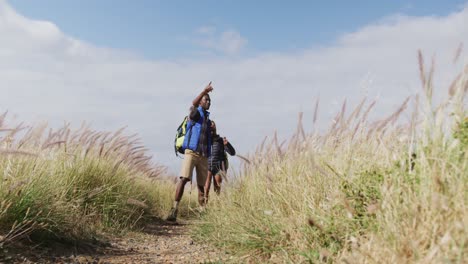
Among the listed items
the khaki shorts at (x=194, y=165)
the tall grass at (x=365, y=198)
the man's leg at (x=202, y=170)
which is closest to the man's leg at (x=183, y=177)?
the khaki shorts at (x=194, y=165)

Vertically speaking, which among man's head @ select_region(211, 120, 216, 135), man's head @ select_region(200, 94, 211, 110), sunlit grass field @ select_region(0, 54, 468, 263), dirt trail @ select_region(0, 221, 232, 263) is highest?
man's head @ select_region(200, 94, 211, 110)

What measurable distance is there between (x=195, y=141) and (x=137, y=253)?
11.2 feet

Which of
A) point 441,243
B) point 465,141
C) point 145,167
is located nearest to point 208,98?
point 145,167

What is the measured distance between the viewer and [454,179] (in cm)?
237

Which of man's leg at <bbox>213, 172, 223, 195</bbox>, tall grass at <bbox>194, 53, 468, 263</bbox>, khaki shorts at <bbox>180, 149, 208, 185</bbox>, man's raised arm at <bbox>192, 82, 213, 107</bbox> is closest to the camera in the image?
tall grass at <bbox>194, 53, 468, 263</bbox>

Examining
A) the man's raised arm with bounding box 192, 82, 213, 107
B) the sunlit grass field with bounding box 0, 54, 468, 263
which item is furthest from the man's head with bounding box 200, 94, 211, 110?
the sunlit grass field with bounding box 0, 54, 468, 263

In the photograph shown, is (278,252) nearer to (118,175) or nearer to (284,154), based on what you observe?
(284,154)

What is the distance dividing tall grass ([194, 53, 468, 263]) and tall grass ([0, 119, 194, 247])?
1.52 m

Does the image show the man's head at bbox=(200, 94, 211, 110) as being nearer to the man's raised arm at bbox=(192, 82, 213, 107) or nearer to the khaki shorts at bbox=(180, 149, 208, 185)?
the man's raised arm at bbox=(192, 82, 213, 107)

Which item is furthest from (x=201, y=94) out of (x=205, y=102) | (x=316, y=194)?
(x=316, y=194)

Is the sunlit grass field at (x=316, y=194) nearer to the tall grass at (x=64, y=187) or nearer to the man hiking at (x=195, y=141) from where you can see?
the tall grass at (x=64, y=187)

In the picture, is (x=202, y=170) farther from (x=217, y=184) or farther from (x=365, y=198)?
(x=365, y=198)

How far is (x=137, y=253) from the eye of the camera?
183 inches

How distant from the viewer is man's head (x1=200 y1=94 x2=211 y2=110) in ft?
26.4
